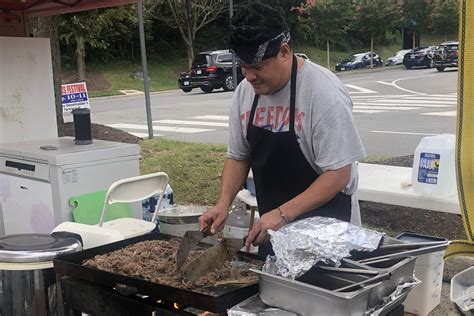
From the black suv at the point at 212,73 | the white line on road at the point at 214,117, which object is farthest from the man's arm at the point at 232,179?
the black suv at the point at 212,73

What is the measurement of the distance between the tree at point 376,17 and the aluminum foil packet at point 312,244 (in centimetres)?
4096

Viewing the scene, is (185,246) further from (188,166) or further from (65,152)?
(188,166)

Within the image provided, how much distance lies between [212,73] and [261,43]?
67.9 feet

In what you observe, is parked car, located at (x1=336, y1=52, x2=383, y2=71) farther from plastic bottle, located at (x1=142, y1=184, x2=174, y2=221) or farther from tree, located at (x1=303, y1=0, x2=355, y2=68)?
plastic bottle, located at (x1=142, y1=184, x2=174, y2=221)

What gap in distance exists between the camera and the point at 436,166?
4.02 metres

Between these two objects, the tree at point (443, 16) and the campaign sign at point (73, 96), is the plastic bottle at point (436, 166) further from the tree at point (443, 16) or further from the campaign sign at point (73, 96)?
the tree at point (443, 16)

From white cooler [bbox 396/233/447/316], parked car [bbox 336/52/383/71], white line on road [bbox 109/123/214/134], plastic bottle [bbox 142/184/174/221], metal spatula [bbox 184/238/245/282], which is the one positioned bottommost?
white cooler [bbox 396/233/447/316]

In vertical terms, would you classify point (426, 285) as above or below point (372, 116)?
below

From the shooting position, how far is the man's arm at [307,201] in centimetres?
203

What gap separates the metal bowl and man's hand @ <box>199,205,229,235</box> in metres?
1.40

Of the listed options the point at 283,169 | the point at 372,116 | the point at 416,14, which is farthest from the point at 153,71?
the point at 283,169

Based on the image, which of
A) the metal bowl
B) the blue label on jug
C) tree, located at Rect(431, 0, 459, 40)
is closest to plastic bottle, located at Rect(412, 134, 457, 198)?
the blue label on jug

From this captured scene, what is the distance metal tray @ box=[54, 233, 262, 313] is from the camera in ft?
5.68

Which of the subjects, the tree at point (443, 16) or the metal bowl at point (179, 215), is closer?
the metal bowl at point (179, 215)
